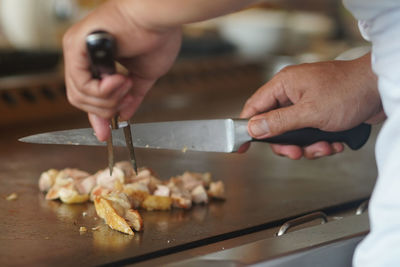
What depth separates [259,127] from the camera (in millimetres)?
975

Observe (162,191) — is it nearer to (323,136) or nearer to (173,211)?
(173,211)

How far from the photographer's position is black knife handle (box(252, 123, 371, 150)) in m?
1.02

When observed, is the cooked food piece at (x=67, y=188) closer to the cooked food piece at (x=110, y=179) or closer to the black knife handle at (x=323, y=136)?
the cooked food piece at (x=110, y=179)

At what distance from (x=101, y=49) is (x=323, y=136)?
1.54 ft

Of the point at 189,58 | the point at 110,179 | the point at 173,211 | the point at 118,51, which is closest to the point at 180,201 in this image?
the point at 173,211

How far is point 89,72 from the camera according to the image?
2.45 feet

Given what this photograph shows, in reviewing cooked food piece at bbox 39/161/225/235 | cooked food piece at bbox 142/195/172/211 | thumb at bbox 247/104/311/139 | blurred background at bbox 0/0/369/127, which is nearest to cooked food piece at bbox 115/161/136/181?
cooked food piece at bbox 39/161/225/235

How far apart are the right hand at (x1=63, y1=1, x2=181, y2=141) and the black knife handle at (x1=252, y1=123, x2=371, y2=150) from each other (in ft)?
0.93

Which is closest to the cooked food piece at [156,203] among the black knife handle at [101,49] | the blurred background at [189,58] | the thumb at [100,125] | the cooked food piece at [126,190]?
the cooked food piece at [126,190]

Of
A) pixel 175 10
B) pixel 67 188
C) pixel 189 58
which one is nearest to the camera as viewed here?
pixel 175 10

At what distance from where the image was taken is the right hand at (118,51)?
731mm

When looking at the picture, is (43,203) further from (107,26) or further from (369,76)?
(369,76)

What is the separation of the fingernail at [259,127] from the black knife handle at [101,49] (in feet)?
1.03

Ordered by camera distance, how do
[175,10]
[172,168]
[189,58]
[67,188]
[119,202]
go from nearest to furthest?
[175,10] → [119,202] → [67,188] → [172,168] → [189,58]
